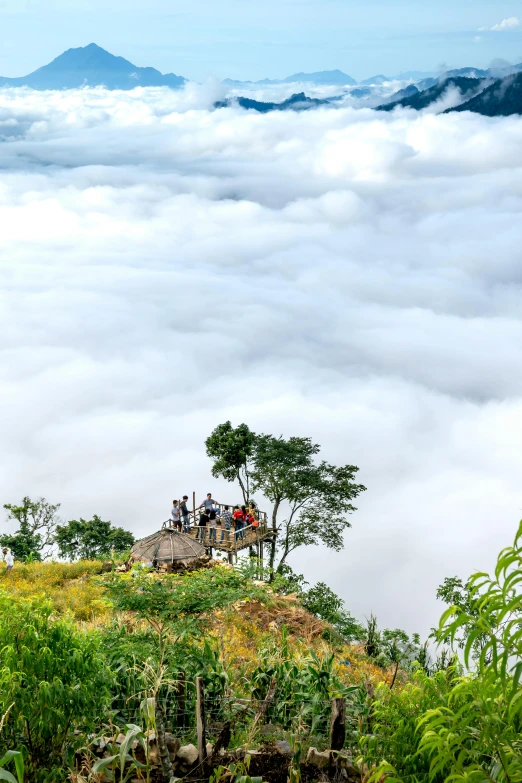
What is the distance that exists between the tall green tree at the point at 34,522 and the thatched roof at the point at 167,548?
1171 centimetres

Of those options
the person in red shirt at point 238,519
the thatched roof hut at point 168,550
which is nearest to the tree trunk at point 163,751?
the thatched roof hut at point 168,550

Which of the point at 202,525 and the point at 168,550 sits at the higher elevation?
the point at 202,525

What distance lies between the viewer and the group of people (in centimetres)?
2475

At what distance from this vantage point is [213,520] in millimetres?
25562

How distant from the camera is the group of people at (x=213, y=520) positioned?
974 inches

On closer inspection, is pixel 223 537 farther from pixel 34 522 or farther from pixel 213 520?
pixel 34 522

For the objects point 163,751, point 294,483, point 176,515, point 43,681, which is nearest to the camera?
point 43,681

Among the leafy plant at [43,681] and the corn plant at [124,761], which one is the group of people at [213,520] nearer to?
the corn plant at [124,761]

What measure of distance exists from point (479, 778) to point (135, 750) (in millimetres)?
4493

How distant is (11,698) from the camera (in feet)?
19.5

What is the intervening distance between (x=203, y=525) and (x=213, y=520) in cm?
36

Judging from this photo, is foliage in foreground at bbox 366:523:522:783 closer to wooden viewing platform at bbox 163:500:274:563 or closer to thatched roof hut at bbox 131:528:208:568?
thatched roof hut at bbox 131:528:208:568

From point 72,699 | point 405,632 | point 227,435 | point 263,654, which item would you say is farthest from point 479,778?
point 227,435

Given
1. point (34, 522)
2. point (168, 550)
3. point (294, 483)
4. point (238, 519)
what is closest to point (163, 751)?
point (168, 550)
